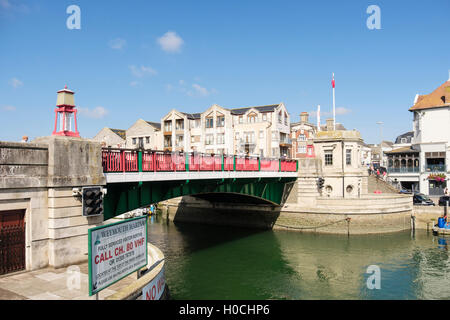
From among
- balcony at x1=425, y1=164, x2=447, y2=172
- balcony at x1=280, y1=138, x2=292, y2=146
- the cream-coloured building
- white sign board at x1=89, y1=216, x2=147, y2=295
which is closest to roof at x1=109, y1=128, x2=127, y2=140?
the cream-coloured building

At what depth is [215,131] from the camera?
223 feet

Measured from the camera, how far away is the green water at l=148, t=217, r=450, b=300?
2134cm

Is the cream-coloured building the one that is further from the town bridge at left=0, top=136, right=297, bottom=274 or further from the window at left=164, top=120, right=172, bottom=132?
the town bridge at left=0, top=136, right=297, bottom=274

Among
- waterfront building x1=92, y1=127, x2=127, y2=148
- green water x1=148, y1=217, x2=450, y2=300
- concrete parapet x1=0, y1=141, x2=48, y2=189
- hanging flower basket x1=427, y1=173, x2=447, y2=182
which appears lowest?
green water x1=148, y1=217, x2=450, y2=300

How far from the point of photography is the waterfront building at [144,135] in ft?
244

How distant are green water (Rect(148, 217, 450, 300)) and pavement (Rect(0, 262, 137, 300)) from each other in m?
8.12

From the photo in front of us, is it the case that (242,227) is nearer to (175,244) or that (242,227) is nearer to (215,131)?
(175,244)

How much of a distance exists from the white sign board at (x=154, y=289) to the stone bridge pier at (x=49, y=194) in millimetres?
3418

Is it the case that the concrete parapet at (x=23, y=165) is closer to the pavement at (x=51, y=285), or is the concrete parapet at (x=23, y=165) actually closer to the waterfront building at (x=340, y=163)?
the pavement at (x=51, y=285)

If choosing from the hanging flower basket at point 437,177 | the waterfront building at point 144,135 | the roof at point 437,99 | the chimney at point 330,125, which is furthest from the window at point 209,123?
the hanging flower basket at point 437,177

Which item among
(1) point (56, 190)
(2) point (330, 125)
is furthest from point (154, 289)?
(2) point (330, 125)
